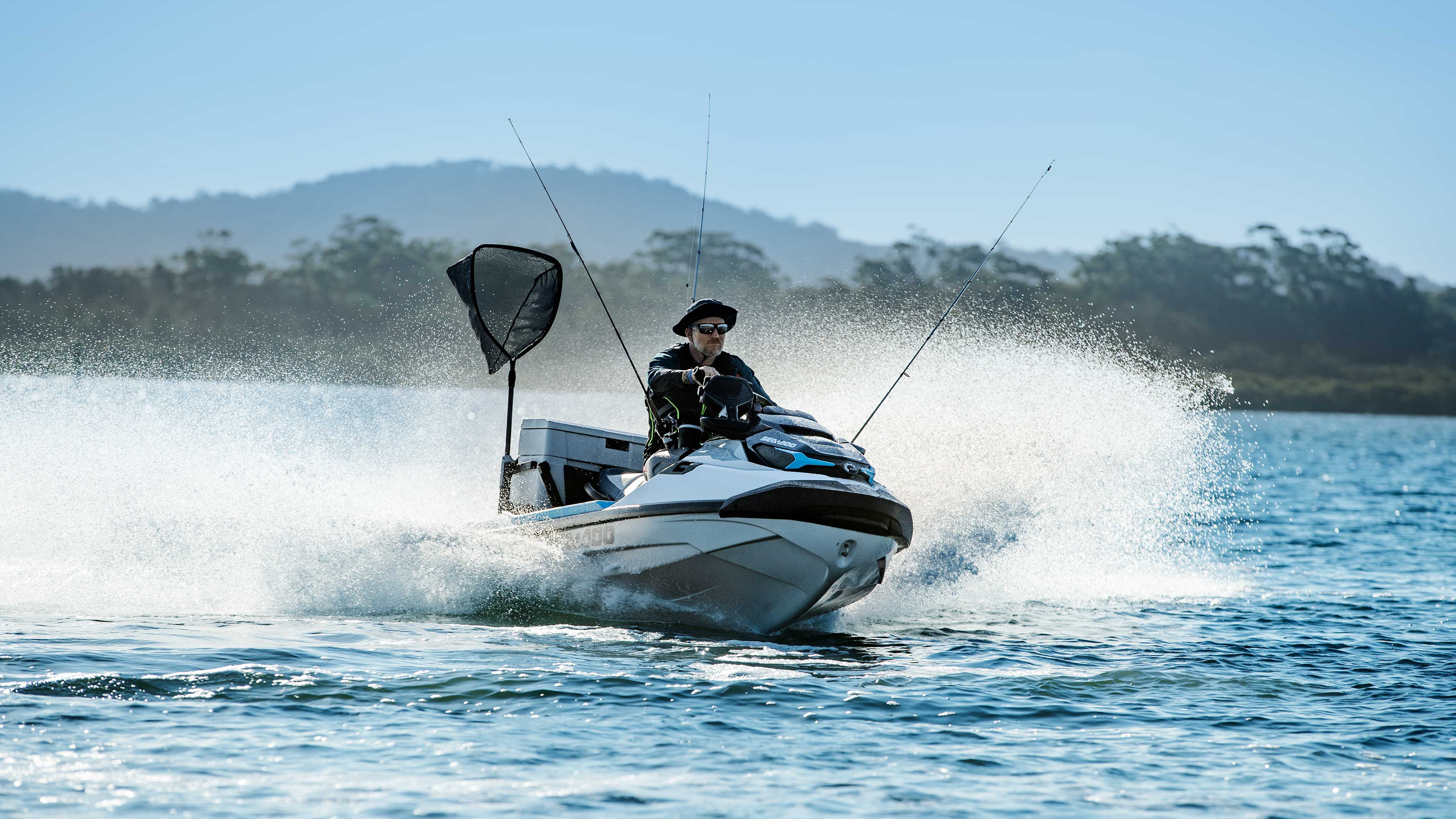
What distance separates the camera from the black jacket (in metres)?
8.60

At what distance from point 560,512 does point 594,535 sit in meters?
0.38

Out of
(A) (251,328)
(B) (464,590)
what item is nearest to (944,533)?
(B) (464,590)

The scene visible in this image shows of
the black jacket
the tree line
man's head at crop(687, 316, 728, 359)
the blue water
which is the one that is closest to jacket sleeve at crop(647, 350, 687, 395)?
the black jacket

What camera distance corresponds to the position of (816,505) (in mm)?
7840

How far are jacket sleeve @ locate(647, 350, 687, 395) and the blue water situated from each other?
1504mm

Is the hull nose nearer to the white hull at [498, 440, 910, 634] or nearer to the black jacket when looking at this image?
the white hull at [498, 440, 910, 634]

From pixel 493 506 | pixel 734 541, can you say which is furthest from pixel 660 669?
pixel 493 506

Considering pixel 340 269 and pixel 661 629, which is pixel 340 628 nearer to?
pixel 661 629

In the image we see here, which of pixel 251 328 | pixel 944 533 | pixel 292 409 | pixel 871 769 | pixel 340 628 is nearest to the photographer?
pixel 871 769

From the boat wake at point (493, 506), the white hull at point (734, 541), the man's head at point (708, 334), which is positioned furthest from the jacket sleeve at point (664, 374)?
the boat wake at point (493, 506)

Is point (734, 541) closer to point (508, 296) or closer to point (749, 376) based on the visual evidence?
point (749, 376)

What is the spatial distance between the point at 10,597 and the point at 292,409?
29.5 metres

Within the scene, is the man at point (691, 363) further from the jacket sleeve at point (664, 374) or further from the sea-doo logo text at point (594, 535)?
the sea-doo logo text at point (594, 535)

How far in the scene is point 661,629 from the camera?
8.41 meters
